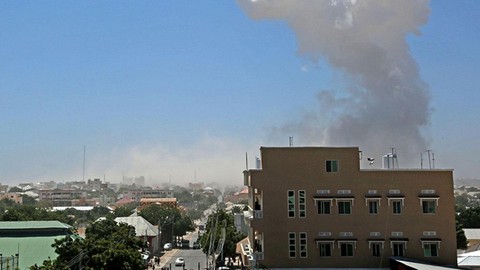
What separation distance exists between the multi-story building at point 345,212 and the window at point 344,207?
0.06 meters

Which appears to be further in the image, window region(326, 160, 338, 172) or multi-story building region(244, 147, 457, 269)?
window region(326, 160, 338, 172)

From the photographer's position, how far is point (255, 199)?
33688 mm

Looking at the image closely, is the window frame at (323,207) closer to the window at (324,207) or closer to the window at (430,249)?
the window at (324,207)

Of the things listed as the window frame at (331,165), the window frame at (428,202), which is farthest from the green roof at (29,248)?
the window frame at (428,202)

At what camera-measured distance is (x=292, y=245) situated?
31.3 metres

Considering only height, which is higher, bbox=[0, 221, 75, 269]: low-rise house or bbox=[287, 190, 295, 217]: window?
bbox=[287, 190, 295, 217]: window

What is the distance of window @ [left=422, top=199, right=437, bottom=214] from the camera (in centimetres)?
3160

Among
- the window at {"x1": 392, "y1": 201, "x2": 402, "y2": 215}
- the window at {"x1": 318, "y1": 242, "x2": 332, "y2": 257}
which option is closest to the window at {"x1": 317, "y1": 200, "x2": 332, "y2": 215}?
the window at {"x1": 318, "y1": 242, "x2": 332, "y2": 257}

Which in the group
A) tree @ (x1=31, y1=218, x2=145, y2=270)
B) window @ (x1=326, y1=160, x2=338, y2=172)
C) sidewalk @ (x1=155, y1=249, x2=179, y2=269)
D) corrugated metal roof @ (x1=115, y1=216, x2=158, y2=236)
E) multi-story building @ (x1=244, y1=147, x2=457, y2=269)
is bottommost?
sidewalk @ (x1=155, y1=249, x2=179, y2=269)

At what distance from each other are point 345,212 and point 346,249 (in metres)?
2.19

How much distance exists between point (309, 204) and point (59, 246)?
15.6m

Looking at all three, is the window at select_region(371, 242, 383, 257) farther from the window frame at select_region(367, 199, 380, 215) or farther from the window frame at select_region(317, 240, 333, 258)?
the window frame at select_region(317, 240, 333, 258)

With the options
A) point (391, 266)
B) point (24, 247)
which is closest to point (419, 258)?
point (391, 266)

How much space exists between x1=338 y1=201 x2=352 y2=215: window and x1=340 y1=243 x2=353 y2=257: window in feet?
6.21
